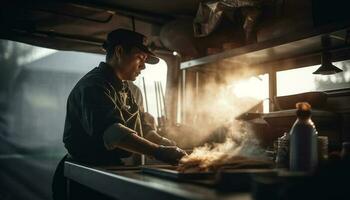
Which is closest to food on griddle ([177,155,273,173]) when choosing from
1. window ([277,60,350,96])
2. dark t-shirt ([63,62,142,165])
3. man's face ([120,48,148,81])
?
dark t-shirt ([63,62,142,165])

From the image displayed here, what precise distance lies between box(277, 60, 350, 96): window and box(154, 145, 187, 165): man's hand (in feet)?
5.38

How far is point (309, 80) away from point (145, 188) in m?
2.46

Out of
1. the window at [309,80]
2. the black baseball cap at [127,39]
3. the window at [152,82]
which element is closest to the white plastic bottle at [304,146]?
the window at [309,80]

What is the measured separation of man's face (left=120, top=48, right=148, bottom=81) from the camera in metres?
3.06

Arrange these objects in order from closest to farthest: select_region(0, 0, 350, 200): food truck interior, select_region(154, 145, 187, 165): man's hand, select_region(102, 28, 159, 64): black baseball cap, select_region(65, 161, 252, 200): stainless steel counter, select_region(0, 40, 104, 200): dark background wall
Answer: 1. select_region(65, 161, 252, 200): stainless steel counter
2. select_region(154, 145, 187, 165): man's hand
3. select_region(0, 0, 350, 200): food truck interior
4. select_region(102, 28, 159, 64): black baseball cap
5. select_region(0, 40, 104, 200): dark background wall

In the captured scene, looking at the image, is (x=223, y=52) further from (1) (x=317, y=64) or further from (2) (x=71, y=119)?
(2) (x=71, y=119)

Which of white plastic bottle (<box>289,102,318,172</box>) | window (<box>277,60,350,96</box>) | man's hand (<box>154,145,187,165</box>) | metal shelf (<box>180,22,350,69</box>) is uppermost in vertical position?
metal shelf (<box>180,22,350,69</box>)

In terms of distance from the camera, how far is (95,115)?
8.11ft

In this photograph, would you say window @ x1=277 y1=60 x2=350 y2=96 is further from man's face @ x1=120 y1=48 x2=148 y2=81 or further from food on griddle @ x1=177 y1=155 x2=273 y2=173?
food on griddle @ x1=177 y1=155 x2=273 y2=173

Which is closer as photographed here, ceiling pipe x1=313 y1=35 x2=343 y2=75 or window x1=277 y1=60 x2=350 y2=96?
ceiling pipe x1=313 y1=35 x2=343 y2=75

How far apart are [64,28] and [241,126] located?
247 centimetres

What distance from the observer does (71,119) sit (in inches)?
109

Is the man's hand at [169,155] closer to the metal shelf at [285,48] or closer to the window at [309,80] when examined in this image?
the metal shelf at [285,48]

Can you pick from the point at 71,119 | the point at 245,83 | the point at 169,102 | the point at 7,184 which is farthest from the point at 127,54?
the point at 7,184
